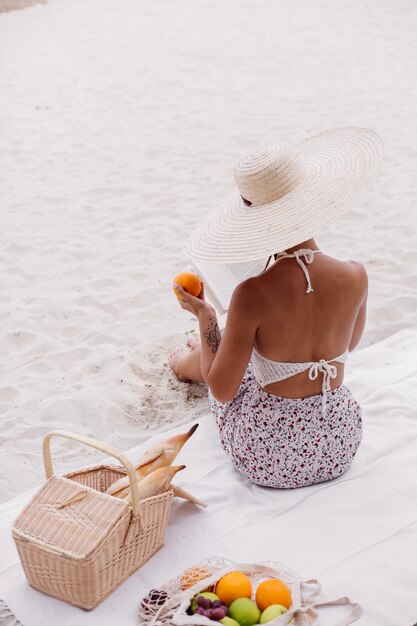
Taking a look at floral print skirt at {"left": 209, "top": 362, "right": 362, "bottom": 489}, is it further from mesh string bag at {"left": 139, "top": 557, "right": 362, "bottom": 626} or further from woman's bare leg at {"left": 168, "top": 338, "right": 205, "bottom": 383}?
woman's bare leg at {"left": 168, "top": 338, "right": 205, "bottom": 383}

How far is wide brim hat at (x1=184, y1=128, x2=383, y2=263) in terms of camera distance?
245 cm

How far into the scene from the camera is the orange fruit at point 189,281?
3211 mm

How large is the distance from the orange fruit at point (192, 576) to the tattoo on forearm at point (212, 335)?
781 mm

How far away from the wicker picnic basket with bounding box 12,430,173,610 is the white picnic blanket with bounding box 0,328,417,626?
2.7 inches

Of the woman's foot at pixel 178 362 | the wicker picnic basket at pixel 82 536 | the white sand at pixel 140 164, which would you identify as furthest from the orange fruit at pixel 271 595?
the woman's foot at pixel 178 362

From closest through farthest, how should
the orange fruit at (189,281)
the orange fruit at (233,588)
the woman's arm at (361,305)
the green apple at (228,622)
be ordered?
the green apple at (228,622)
the orange fruit at (233,588)
the woman's arm at (361,305)
the orange fruit at (189,281)

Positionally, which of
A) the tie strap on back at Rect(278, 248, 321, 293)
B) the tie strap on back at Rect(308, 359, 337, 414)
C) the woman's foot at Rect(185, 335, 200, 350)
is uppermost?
the tie strap on back at Rect(278, 248, 321, 293)

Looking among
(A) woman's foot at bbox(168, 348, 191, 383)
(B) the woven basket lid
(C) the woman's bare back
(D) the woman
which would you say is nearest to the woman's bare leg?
(A) woman's foot at bbox(168, 348, 191, 383)

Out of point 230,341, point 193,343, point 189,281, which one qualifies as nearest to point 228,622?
point 230,341

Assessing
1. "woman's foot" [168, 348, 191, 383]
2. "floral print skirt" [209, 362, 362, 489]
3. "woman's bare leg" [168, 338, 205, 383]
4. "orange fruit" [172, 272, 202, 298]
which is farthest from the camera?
"woman's foot" [168, 348, 191, 383]

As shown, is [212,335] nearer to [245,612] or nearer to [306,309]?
[306,309]

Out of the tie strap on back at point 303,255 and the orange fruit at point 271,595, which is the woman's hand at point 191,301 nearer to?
the tie strap on back at point 303,255

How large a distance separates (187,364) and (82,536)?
55.9 inches

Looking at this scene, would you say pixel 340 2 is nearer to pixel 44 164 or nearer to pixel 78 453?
pixel 44 164
